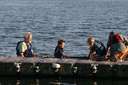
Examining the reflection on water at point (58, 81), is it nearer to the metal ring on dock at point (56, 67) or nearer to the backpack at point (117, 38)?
the metal ring on dock at point (56, 67)

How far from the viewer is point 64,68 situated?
24.4 m

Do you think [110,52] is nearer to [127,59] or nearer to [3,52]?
[127,59]

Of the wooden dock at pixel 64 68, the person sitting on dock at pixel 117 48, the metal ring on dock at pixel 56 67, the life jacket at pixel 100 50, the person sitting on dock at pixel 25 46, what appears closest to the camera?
the wooden dock at pixel 64 68

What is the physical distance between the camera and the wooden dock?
945 inches

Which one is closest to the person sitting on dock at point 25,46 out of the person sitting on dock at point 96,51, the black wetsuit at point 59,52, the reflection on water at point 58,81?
the black wetsuit at point 59,52

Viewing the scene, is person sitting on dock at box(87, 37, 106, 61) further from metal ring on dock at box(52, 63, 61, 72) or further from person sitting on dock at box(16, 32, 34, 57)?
person sitting on dock at box(16, 32, 34, 57)

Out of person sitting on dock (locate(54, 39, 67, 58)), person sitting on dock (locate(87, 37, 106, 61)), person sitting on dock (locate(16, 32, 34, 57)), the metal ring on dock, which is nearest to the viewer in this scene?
the metal ring on dock

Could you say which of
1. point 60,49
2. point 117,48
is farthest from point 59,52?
point 117,48

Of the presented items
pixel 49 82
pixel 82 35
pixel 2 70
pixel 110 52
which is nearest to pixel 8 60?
pixel 2 70

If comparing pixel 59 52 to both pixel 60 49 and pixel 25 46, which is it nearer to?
pixel 60 49

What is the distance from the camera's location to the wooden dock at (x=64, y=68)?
78.8 feet

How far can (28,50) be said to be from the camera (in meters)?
26.7

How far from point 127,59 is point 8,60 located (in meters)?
5.38

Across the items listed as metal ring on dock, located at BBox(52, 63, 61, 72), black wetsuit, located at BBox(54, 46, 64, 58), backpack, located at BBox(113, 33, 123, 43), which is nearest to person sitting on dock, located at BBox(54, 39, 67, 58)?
black wetsuit, located at BBox(54, 46, 64, 58)
